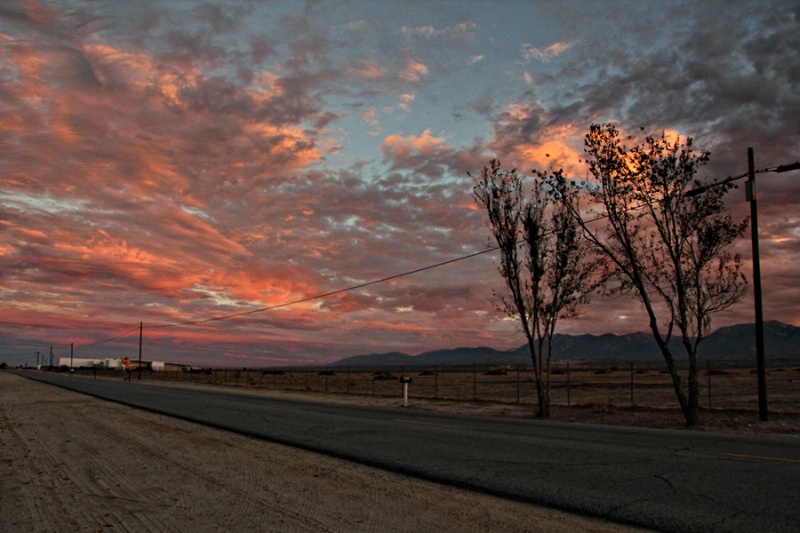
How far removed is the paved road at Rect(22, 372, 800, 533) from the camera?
6090 mm

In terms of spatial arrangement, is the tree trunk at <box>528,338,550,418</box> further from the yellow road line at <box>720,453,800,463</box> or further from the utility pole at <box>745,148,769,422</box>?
the yellow road line at <box>720,453,800,463</box>

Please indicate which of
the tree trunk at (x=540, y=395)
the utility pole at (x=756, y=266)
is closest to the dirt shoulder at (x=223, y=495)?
the tree trunk at (x=540, y=395)

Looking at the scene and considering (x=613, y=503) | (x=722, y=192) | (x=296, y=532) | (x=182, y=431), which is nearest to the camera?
(x=296, y=532)

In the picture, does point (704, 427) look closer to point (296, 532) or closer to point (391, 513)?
point (391, 513)

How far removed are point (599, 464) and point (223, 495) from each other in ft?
18.8

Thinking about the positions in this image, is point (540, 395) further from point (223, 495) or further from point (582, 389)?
point (582, 389)

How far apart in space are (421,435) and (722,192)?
13074 mm

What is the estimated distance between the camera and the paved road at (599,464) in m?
6.09

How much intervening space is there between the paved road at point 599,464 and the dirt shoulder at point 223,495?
627 millimetres

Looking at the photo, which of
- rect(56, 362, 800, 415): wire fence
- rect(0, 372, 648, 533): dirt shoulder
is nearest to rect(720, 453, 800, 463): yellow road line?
rect(0, 372, 648, 533): dirt shoulder

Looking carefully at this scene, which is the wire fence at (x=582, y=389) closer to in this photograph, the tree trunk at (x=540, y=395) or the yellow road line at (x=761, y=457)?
the tree trunk at (x=540, y=395)

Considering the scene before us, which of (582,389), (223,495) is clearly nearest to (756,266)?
(223,495)

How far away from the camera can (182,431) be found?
13.7 meters

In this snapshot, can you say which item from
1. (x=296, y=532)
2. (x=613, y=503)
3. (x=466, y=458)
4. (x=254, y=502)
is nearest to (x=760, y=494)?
(x=613, y=503)
